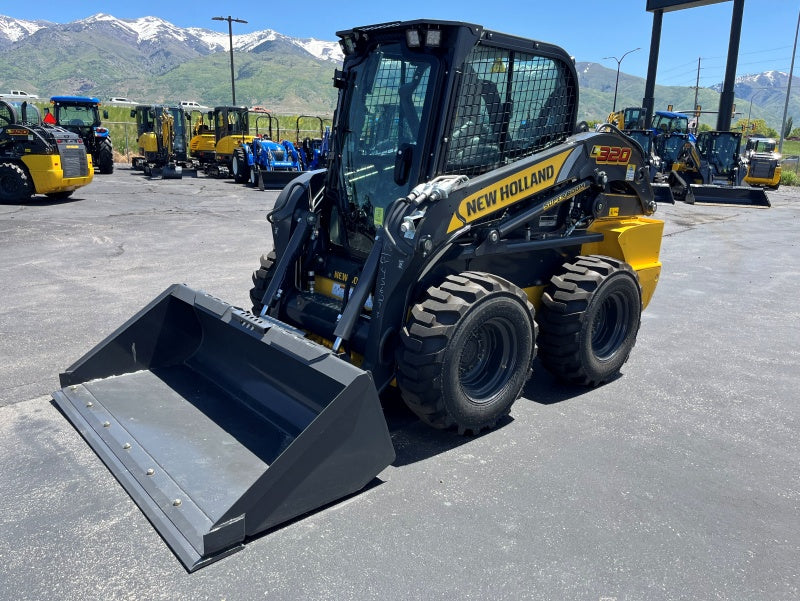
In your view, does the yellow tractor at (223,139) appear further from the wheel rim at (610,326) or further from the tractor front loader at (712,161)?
the wheel rim at (610,326)

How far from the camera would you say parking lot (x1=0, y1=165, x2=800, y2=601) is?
288 centimetres

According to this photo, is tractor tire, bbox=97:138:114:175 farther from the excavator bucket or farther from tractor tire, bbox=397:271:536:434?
tractor tire, bbox=397:271:536:434

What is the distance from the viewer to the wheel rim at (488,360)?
14.0ft

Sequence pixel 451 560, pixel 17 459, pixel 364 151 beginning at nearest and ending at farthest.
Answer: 1. pixel 451 560
2. pixel 17 459
3. pixel 364 151

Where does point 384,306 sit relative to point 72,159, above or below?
below

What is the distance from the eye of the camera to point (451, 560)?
119 inches

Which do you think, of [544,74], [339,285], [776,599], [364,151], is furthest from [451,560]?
[544,74]

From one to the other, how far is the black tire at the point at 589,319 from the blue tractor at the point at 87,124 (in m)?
23.3

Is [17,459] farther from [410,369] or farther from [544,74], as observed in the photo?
[544,74]

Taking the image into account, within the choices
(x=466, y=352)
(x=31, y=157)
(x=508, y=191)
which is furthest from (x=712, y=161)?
(x=466, y=352)

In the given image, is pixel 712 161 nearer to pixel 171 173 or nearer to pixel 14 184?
pixel 171 173

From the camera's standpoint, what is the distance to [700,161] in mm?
24188

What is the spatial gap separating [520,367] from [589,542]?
138 cm

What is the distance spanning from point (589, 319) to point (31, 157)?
14756mm
